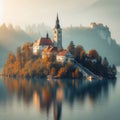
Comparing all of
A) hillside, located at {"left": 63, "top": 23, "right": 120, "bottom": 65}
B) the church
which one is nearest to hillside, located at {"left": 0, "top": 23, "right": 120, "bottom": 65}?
hillside, located at {"left": 63, "top": 23, "right": 120, "bottom": 65}

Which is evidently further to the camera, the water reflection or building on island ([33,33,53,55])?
building on island ([33,33,53,55])

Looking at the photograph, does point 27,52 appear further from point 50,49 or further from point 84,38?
point 84,38

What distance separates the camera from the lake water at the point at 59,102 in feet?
67.8

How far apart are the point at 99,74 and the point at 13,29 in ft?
143

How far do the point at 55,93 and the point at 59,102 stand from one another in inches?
135

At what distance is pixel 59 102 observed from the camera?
24.3 meters

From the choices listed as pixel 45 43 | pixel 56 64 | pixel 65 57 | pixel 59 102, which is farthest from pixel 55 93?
pixel 45 43

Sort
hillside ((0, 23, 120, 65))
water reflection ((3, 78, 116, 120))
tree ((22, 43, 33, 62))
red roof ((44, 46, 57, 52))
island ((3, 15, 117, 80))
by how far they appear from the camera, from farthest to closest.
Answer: hillside ((0, 23, 120, 65)) < tree ((22, 43, 33, 62)) < red roof ((44, 46, 57, 52)) < island ((3, 15, 117, 80)) < water reflection ((3, 78, 116, 120))

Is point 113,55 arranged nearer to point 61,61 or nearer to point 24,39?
point 24,39

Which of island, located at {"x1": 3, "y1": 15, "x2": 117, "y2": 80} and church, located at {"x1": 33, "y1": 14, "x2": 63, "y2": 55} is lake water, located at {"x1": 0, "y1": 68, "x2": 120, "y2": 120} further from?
church, located at {"x1": 33, "y1": 14, "x2": 63, "y2": 55}

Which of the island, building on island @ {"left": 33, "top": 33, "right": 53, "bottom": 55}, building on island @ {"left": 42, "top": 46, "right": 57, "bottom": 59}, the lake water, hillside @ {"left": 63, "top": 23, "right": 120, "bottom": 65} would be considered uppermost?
hillside @ {"left": 63, "top": 23, "right": 120, "bottom": 65}

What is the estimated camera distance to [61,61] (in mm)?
41281

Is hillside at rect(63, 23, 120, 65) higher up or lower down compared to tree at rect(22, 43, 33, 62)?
higher up

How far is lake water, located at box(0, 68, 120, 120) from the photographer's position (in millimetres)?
20656
